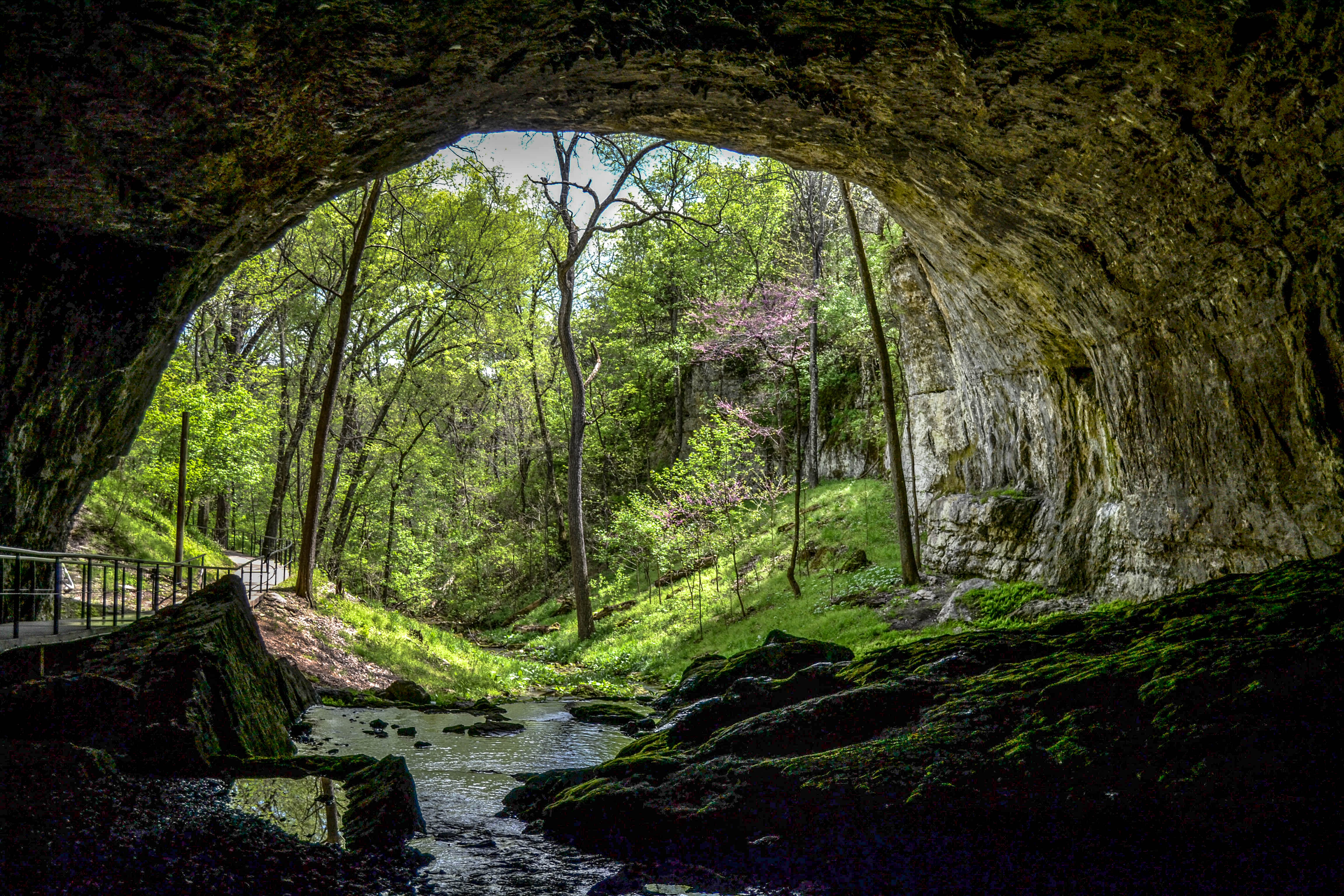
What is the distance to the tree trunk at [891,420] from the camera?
13188mm

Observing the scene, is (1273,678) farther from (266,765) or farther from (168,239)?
(168,239)

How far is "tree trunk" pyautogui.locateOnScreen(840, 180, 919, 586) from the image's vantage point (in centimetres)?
1319

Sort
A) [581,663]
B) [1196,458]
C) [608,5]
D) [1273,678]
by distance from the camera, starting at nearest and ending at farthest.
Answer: [1273,678] < [608,5] < [1196,458] < [581,663]

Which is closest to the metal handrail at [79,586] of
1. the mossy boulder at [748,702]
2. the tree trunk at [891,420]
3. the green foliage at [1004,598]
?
the mossy boulder at [748,702]

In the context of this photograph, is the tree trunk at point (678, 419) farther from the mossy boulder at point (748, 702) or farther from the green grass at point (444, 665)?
the mossy boulder at point (748, 702)

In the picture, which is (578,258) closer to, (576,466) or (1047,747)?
(576,466)

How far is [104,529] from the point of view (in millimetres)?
15508

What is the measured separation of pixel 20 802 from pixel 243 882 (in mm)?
1382

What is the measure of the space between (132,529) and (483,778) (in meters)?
15.3

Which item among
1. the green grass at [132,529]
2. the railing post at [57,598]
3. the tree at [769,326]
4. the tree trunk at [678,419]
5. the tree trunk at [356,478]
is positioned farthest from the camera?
the tree trunk at [678,419]

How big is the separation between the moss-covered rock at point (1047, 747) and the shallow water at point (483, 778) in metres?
0.40

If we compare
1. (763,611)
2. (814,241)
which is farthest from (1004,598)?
(814,241)

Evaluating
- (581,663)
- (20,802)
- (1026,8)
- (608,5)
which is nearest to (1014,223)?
(1026,8)

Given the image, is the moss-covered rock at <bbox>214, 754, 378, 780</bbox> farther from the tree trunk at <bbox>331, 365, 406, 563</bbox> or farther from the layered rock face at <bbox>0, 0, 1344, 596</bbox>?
the tree trunk at <bbox>331, 365, 406, 563</bbox>
